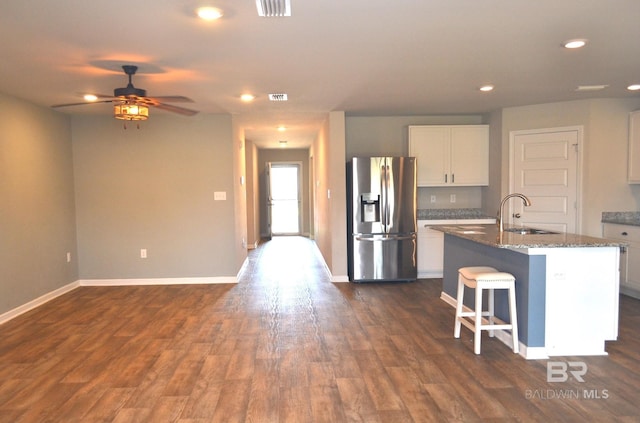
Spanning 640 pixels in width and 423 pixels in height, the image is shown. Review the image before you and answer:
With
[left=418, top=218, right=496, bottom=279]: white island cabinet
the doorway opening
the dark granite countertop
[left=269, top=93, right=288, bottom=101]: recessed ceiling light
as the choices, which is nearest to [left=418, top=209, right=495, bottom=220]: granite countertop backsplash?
[left=418, top=218, right=496, bottom=279]: white island cabinet

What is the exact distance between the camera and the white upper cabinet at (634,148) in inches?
196

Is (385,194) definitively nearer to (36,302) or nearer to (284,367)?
(284,367)

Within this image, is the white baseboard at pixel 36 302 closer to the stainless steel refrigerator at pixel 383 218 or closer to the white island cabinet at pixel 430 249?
the stainless steel refrigerator at pixel 383 218

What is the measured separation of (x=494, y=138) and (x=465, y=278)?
10.5 ft

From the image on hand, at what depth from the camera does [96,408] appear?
2.55m

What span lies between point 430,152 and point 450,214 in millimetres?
960

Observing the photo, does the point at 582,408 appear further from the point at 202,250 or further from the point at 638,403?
the point at 202,250

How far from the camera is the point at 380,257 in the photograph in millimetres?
5707

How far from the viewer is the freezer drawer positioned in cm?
→ 569

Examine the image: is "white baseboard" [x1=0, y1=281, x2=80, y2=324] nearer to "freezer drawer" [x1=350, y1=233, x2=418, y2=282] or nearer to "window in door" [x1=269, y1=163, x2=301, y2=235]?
"freezer drawer" [x1=350, y1=233, x2=418, y2=282]

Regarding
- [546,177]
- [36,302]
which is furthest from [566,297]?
[36,302]

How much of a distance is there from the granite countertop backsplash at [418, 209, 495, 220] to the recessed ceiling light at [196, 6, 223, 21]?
424 centimetres

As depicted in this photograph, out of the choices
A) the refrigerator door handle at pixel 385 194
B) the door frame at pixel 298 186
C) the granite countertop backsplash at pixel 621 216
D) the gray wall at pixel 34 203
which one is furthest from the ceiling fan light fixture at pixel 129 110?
the door frame at pixel 298 186

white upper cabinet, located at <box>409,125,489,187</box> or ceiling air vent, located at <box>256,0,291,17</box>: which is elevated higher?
ceiling air vent, located at <box>256,0,291,17</box>
